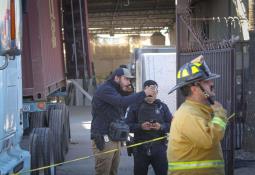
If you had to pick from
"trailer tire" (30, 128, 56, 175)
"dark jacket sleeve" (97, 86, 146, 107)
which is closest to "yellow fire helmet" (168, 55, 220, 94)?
"dark jacket sleeve" (97, 86, 146, 107)

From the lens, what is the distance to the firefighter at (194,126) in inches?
143

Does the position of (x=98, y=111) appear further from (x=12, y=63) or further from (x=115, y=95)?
(x=12, y=63)

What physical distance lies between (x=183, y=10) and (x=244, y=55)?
2610 mm

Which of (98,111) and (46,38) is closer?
(98,111)

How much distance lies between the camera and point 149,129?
6594 mm

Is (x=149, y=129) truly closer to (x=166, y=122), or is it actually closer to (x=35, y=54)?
(x=166, y=122)

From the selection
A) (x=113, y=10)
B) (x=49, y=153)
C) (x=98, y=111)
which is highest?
(x=113, y=10)

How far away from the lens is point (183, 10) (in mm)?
8117

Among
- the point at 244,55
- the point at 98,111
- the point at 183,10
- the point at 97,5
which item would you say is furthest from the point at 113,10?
the point at 98,111

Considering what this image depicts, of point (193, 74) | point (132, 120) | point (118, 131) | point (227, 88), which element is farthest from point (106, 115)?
point (193, 74)

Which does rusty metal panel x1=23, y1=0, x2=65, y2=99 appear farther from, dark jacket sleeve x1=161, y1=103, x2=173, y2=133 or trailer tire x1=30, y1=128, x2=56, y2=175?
dark jacket sleeve x1=161, y1=103, x2=173, y2=133

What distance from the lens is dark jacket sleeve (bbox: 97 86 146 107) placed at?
6145 mm

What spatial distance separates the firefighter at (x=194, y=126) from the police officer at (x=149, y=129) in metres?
2.67

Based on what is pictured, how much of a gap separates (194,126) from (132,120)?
3.16m
